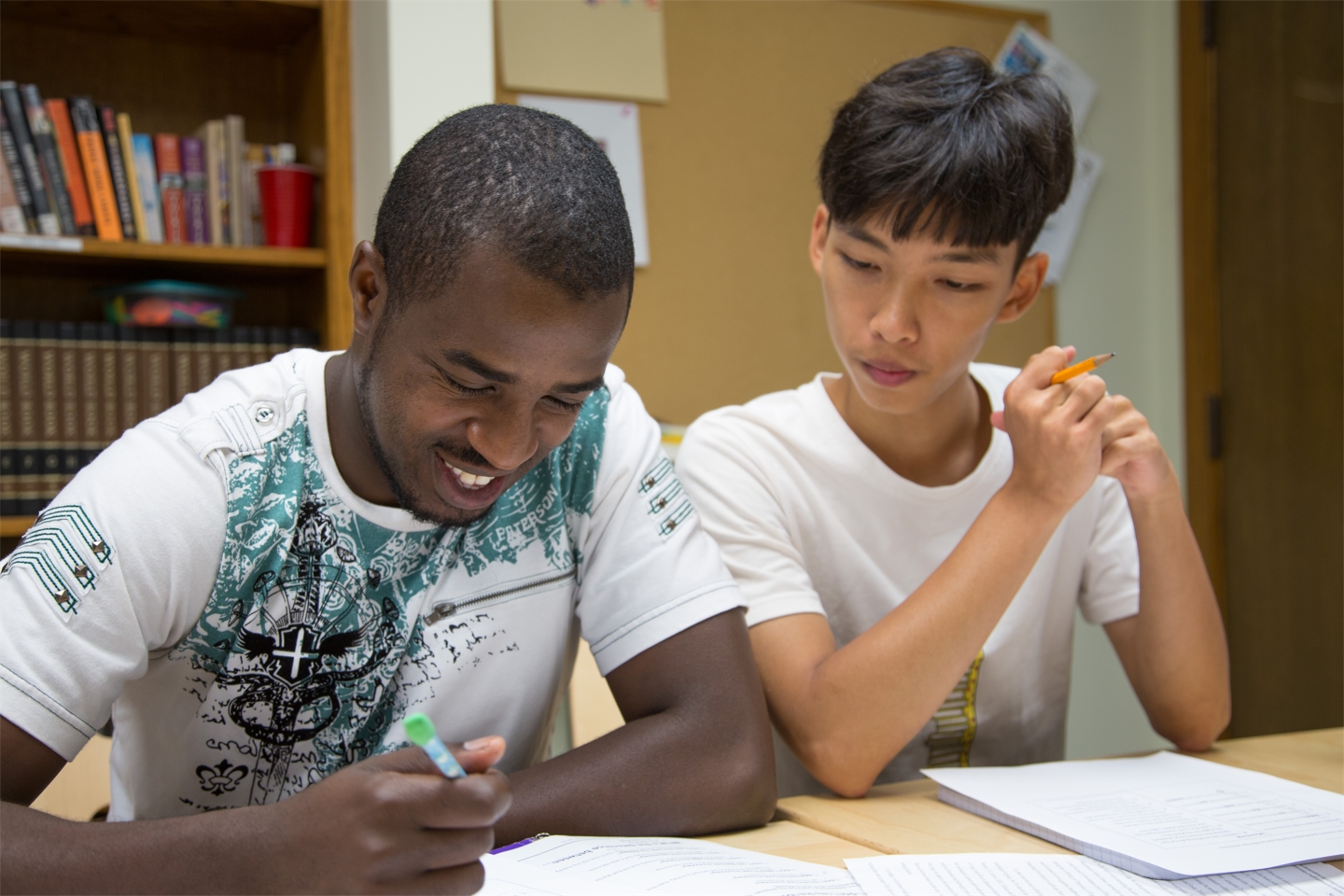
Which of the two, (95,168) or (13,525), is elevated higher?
(95,168)

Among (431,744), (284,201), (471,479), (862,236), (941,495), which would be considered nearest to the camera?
(431,744)

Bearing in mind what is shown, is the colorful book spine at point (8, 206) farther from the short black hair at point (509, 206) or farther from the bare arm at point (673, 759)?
the bare arm at point (673, 759)

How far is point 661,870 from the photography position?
75 centimetres

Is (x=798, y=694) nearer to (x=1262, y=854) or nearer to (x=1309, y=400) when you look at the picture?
(x=1262, y=854)

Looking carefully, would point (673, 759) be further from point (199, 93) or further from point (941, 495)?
point (199, 93)

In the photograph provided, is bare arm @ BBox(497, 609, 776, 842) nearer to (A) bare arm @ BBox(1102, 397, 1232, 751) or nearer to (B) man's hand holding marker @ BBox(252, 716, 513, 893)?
(B) man's hand holding marker @ BBox(252, 716, 513, 893)

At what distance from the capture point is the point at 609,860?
2.52 ft

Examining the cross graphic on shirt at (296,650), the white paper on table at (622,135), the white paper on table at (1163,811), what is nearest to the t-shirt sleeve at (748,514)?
the white paper on table at (1163,811)

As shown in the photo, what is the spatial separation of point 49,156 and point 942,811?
1.85 m

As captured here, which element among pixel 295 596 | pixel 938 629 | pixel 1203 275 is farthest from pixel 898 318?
pixel 1203 275

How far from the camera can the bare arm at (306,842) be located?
0.60 meters

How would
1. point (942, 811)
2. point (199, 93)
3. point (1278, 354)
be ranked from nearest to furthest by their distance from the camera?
point (942, 811) → point (199, 93) → point (1278, 354)

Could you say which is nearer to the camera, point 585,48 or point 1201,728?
point 1201,728

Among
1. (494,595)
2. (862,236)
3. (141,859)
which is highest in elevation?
(862,236)
